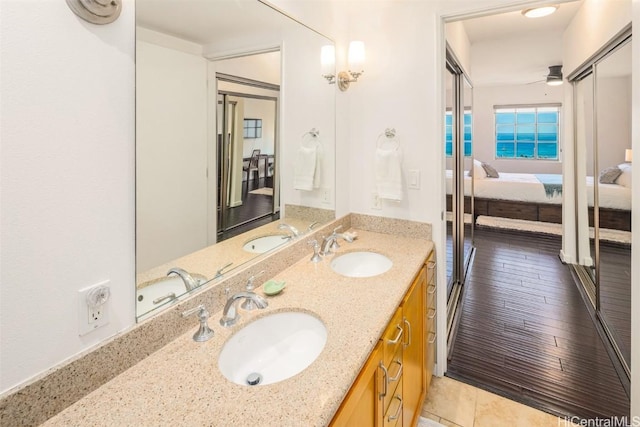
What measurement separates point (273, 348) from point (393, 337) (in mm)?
422

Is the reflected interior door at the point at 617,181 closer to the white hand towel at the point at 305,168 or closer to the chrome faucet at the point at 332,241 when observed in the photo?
the chrome faucet at the point at 332,241

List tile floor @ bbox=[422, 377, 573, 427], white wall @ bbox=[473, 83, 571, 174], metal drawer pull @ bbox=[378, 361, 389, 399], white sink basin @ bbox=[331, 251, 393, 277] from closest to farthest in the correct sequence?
metal drawer pull @ bbox=[378, 361, 389, 399] < tile floor @ bbox=[422, 377, 573, 427] < white sink basin @ bbox=[331, 251, 393, 277] < white wall @ bbox=[473, 83, 571, 174]

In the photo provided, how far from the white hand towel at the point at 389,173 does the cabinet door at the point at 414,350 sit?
0.51 meters

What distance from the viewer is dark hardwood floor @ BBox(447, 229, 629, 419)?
188cm

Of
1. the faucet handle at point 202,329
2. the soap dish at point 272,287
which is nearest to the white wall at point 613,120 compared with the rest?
the soap dish at point 272,287

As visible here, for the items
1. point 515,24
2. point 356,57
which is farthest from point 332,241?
point 515,24

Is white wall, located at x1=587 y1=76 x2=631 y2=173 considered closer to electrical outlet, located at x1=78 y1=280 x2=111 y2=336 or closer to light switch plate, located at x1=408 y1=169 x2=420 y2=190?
light switch plate, located at x1=408 y1=169 x2=420 y2=190

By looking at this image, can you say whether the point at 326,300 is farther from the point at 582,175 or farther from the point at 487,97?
the point at 487,97

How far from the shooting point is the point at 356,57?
1985mm

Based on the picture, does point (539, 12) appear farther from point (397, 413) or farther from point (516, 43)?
point (397, 413)

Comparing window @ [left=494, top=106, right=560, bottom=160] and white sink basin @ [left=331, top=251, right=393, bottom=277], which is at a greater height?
window @ [left=494, top=106, right=560, bottom=160]

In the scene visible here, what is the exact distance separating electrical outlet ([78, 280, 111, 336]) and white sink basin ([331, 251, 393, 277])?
1.13 metres

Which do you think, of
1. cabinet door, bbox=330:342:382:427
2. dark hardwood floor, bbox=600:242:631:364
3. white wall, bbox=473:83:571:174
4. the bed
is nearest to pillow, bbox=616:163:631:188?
dark hardwood floor, bbox=600:242:631:364

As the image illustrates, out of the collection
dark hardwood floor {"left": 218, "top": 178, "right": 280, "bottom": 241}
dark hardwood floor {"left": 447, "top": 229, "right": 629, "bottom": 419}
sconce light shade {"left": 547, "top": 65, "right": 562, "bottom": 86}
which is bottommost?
dark hardwood floor {"left": 447, "top": 229, "right": 629, "bottom": 419}
